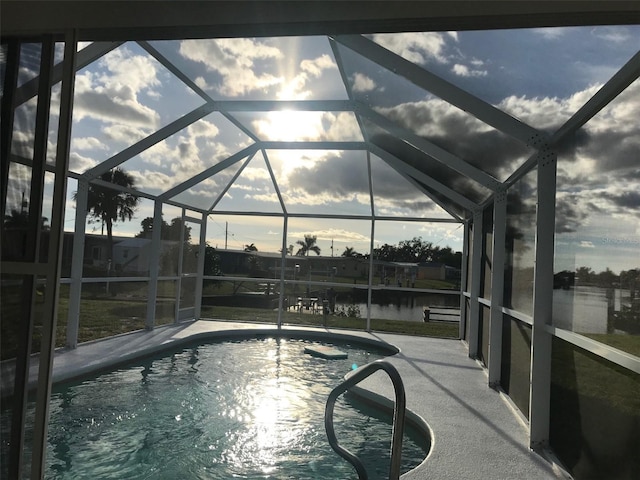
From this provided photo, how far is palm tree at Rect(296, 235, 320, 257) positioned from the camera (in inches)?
429

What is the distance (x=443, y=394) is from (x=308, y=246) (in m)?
6.25

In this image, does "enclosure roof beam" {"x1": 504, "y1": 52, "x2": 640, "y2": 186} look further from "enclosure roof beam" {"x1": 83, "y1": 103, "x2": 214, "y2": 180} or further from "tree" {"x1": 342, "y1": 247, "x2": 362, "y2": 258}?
"tree" {"x1": 342, "y1": 247, "x2": 362, "y2": 258}

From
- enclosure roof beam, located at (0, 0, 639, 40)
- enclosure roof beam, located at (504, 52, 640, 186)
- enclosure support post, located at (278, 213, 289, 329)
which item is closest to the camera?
enclosure roof beam, located at (0, 0, 639, 40)

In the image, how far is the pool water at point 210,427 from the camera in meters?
3.50

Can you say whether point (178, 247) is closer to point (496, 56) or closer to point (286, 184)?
point (286, 184)

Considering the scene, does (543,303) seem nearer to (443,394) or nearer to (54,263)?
(443,394)

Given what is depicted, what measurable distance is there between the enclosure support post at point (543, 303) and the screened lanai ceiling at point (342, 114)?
298mm

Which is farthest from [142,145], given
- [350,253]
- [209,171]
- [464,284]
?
[464,284]

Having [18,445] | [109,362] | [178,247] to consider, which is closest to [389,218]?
[178,247]

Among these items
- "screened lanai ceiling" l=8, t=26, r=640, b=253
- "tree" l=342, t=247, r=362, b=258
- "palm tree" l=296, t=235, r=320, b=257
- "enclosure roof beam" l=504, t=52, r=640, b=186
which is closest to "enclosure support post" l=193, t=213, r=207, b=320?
"screened lanai ceiling" l=8, t=26, r=640, b=253

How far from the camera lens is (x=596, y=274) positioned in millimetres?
2820

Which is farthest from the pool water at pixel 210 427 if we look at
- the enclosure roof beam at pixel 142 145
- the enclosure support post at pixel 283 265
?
the enclosure support post at pixel 283 265

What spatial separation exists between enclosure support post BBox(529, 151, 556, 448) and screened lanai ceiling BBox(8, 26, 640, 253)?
298 mm

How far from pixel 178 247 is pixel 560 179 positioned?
807cm
